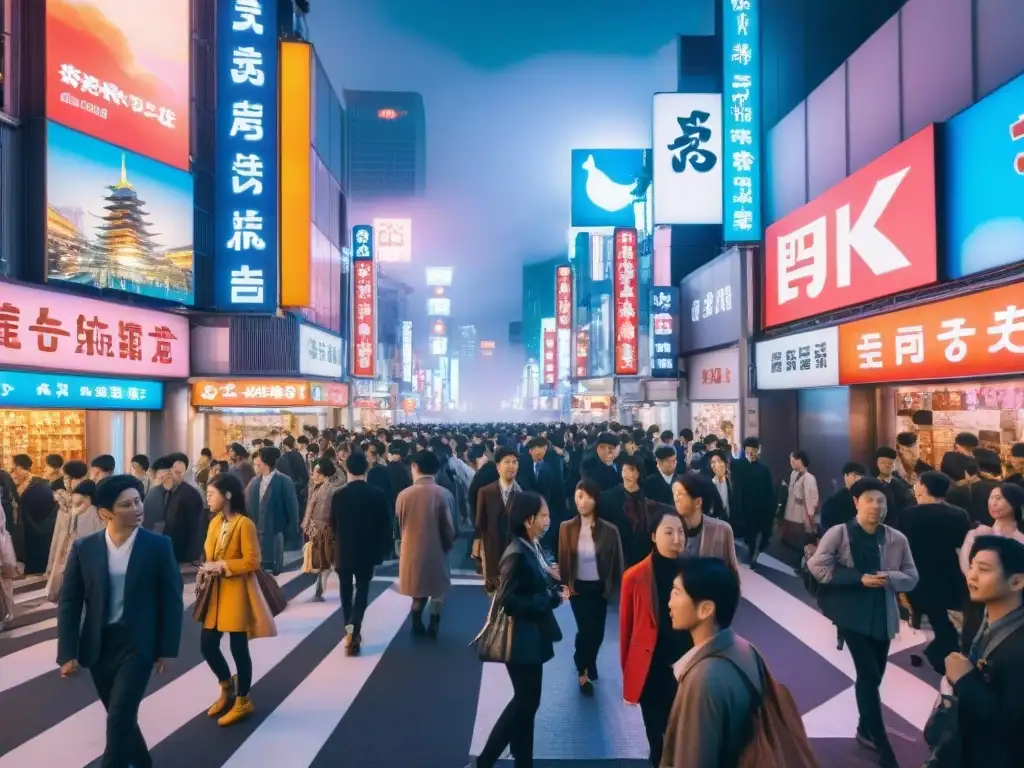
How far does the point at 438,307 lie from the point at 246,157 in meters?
133

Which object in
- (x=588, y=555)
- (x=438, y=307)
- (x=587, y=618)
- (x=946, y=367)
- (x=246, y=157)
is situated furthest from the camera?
(x=438, y=307)

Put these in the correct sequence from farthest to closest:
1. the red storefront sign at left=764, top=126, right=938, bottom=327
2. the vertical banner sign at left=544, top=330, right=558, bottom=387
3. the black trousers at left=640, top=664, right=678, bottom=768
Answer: the vertical banner sign at left=544, top=330, right=558, bottom=387 → the red storefront sign at left=764, top=126, right=938, bottom=327 → the black trousers at left=640, top=664, right=678, bottom=768

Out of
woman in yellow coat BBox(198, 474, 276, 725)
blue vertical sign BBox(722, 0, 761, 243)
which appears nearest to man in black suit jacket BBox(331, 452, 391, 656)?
woman in yellow coat BBox(198, 474, 276, 725)

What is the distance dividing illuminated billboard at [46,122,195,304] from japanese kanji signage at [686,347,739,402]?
15.0 metres

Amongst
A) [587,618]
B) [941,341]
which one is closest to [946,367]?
[941,341]

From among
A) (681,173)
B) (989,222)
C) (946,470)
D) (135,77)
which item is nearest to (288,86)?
(135,77)

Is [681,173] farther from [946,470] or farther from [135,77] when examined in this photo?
[135,77]

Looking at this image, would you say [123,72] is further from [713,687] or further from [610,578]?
[713,687]

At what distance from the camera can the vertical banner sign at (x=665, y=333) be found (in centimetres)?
2614

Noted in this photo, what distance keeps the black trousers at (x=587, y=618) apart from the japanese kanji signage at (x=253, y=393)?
16786 millimetres

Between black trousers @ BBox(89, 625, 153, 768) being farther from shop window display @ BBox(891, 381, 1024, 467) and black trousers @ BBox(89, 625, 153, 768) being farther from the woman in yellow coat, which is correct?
shop window display @ BBox(891, 381, 1024, 467)

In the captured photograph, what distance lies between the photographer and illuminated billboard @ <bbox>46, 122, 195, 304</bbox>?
48.2 feet

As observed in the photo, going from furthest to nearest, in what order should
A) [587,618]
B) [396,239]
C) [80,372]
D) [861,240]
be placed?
[396,239], [80,372], [861,240], [587,618]

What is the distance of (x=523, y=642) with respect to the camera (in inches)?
167
